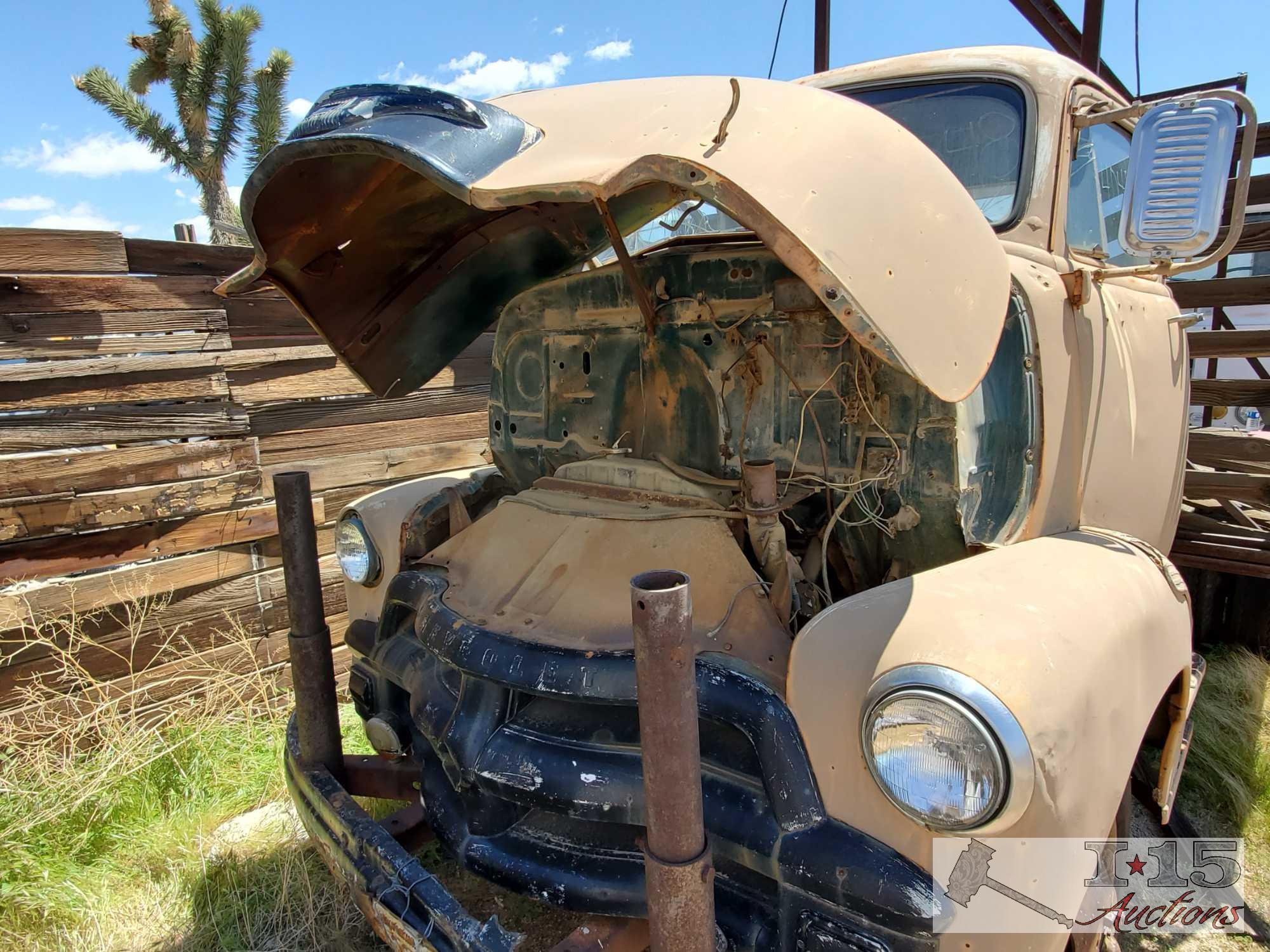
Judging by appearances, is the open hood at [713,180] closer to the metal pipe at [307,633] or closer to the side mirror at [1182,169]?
the side mirror at [1182,169]

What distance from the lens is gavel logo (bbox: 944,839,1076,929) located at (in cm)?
142

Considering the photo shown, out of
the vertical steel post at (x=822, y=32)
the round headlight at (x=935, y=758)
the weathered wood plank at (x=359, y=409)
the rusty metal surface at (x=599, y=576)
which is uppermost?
the vertical steel post at (x=822, y=32)

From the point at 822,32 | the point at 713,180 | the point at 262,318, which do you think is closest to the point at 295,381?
the point at 262,318

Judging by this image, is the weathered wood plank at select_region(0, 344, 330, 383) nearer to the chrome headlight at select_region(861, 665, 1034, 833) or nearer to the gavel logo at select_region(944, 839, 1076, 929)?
the chrome headlight at select_region(861, 665, 1034, 833)

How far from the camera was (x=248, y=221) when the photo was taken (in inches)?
92.7

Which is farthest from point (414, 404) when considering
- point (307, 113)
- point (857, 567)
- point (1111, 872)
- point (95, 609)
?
point (1111, 872)

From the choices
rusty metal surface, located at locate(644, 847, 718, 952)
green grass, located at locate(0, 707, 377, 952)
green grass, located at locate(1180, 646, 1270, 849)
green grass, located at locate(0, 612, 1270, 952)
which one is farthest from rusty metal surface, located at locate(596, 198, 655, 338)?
green grass, located at locate(1180, 646, 1270, 849)

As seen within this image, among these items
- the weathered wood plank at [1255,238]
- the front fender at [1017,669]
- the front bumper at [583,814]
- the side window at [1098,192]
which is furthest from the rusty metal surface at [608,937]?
the weathered wood plank at [1255,238]

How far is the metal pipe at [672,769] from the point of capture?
1229 mm

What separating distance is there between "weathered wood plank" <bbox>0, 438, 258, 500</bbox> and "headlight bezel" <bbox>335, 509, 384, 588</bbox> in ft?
5.03

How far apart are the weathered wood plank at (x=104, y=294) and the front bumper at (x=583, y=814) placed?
2740 mm

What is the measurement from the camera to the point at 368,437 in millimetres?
4812

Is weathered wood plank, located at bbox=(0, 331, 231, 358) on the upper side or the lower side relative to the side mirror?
lower

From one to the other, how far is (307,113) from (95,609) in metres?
2.95
